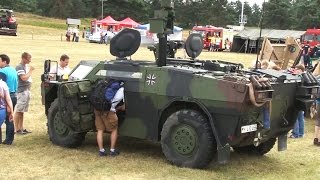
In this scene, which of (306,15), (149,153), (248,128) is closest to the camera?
(248,128)

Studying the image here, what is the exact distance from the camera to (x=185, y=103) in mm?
7941

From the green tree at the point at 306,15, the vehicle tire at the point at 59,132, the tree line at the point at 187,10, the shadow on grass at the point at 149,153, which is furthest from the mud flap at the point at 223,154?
the green tree at the point at 306,15

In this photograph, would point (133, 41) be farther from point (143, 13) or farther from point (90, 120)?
point (143, 13)

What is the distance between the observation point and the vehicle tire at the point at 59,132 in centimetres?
902

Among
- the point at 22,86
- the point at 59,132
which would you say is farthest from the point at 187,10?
the point at 59,132

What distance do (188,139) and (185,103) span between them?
1.75 feet

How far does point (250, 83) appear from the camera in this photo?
7.18 meters

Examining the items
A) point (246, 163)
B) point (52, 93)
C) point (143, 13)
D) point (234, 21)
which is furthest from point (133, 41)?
point (234, 21)

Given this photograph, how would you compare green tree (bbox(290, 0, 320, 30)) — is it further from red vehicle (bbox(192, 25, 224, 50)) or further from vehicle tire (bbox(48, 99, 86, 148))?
vehicle tire (bbox(48, 99, 86, 148))

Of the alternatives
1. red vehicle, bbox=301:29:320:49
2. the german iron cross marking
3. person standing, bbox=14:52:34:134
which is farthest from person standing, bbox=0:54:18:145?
red vehicle, bbox=301:29:320:49

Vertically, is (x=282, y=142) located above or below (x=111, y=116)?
below

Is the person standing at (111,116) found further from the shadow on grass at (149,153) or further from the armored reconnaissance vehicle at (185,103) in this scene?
the shadow on grass at (149,153)

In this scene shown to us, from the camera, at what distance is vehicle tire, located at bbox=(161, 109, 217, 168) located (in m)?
7.59

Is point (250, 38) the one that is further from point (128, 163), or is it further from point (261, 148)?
point (128, 163)
